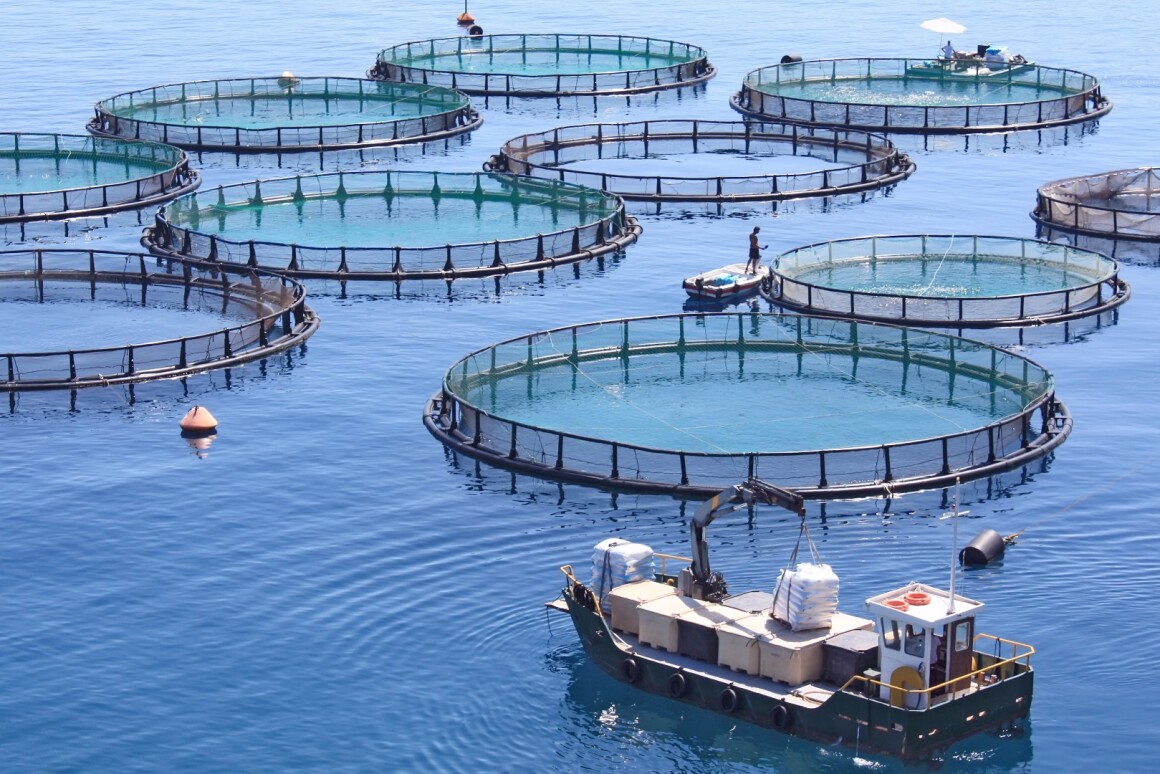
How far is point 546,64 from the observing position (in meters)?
179

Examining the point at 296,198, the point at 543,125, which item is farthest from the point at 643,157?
the point at 296,198

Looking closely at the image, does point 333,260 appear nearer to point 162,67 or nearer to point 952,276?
point 952,276

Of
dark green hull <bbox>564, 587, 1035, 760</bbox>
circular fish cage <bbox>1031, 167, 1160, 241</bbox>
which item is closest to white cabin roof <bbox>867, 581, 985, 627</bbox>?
dark green hull <bbox>564, 587, 1035, 760</bbox>

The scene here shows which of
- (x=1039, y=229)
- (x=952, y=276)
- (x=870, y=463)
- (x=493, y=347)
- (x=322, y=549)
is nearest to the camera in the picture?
(x=322, y=549)

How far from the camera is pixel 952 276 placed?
10969cm

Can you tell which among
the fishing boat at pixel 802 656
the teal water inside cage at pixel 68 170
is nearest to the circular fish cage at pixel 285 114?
the teal water inside cage at pixel 68 170

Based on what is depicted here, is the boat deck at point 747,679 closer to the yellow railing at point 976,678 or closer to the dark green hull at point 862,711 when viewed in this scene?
the dark green hull at point 862,711

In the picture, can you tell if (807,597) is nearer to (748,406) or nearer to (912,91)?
(748,406)

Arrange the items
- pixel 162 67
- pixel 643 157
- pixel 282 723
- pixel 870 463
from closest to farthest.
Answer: pixel 282 723
pixel 870 463
pixel 643 157
pixel 162 67

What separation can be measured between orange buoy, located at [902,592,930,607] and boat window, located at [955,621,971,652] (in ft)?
3.56

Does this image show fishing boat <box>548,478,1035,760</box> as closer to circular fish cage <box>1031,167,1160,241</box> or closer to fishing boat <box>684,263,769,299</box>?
fishing boat <box>684,263,769,299</box>

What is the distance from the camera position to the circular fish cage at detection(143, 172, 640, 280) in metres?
114

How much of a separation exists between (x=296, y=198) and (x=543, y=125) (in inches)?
1255

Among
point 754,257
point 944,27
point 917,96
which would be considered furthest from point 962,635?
point 944,27
